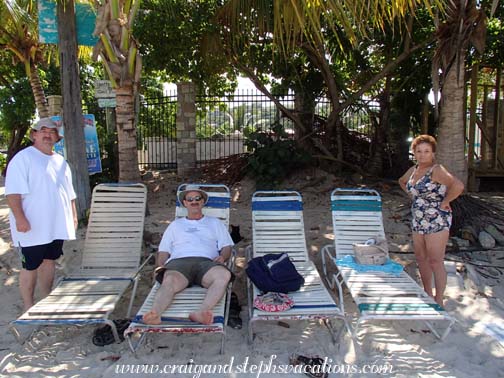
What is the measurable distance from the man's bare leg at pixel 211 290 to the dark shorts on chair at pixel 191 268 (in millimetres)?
78

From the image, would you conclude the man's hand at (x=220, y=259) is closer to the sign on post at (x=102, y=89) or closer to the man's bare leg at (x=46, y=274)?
the man's bare leg at (x=46, y=274)

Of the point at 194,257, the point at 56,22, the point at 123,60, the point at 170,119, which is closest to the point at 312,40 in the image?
the point at 123,60

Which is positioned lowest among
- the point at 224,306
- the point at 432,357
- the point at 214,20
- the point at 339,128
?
the point at 432,357

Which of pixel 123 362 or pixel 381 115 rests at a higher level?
pixel 381 115

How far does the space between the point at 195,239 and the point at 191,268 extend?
1.10 ft

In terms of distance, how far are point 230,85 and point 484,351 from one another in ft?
31.9

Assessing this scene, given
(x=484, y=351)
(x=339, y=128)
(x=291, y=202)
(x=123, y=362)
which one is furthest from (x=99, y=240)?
(x=339, y=128)

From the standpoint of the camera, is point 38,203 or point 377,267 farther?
point 377,267

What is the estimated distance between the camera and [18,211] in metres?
3.76

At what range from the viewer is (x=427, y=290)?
14.3ft

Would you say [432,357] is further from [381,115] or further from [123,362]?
[381,115]

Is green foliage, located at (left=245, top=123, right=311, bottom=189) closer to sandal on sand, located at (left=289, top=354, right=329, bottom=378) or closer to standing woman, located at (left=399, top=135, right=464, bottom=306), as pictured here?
standing woman, located at (left=399, top=135, right=464, bottom=306)

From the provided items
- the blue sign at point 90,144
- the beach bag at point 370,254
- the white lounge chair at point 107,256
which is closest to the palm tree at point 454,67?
the beach bag at point 370,254

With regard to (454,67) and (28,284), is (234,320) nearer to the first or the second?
(28,284)
